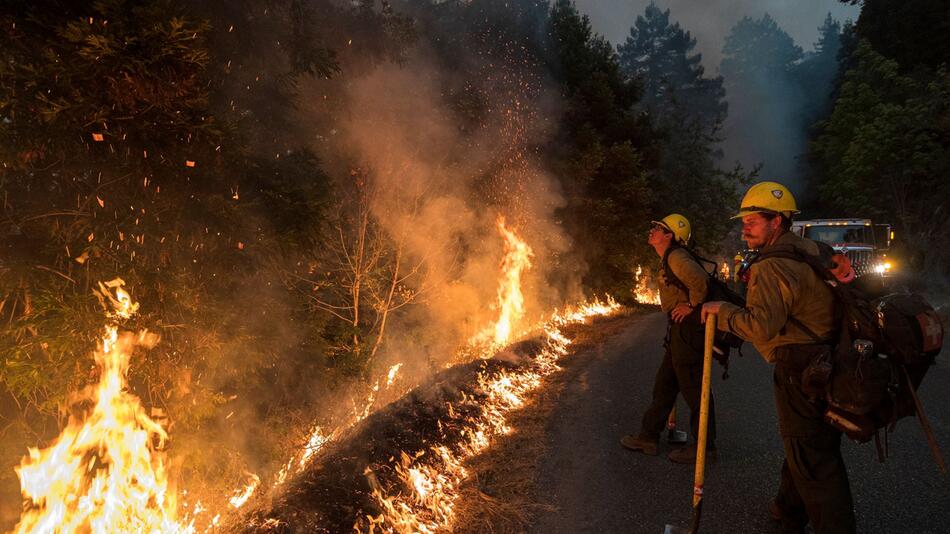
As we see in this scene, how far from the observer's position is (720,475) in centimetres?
394

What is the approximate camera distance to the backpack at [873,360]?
96.5 inches

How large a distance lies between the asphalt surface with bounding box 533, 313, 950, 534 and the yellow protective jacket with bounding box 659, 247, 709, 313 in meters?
1.26

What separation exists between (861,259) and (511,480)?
45.7ft

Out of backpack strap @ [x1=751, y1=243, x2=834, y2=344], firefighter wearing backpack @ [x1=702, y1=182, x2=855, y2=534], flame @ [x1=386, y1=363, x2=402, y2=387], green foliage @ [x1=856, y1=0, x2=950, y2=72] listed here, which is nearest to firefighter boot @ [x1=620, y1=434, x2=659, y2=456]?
firefighter wearing backpack @ [x1=702, y1=182, x2=855, y2=534]

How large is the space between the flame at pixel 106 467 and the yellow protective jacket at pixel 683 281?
3784 mm

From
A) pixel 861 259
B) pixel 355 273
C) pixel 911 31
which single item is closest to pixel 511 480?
pixel 355 273

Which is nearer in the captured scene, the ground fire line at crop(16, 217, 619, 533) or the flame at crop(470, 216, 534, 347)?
the ground fire line at crop(16, 217, 619, 533)

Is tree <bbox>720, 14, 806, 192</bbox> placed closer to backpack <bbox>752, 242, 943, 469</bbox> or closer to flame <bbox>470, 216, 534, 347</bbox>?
flame <bbox>470, 216, 534, 347</bbox>

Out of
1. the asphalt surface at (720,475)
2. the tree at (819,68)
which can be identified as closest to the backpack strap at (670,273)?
the asphalt surface at (720,475)

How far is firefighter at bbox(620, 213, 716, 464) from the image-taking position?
4.13 meters

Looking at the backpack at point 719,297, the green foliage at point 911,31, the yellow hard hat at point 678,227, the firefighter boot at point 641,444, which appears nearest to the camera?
the backpack at point 719,297

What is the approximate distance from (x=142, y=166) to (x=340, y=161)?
11.7 feet

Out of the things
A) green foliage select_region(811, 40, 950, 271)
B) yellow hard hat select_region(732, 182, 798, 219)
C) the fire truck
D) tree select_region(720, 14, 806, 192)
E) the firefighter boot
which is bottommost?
the firefighter boot

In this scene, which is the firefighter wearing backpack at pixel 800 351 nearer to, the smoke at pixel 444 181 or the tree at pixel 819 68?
the smoke at pixel 444 181
